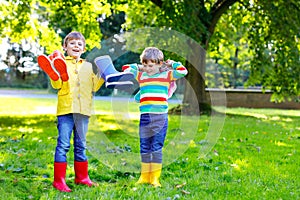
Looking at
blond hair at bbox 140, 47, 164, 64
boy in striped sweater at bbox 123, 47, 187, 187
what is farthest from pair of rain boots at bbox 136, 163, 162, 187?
blond hair at bbox 140, 47, 164, 64

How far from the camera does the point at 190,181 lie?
15.6ft

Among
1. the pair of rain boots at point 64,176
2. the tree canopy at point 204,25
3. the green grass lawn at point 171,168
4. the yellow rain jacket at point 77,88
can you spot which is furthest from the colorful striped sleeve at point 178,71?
the tree canopy at point 204,25

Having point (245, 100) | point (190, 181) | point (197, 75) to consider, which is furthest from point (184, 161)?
point (245, 100)

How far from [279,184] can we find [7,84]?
41.3 metres

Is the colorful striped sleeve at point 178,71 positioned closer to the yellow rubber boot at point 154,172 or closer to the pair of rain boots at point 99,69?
the pair of rain boots at point 99,69

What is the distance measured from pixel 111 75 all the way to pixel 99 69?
21 centimetres

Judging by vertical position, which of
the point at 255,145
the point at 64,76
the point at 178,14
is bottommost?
the point at 255,145

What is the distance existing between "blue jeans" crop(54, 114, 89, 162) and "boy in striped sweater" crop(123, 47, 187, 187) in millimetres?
642

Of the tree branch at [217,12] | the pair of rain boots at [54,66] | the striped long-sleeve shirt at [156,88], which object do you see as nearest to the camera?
the pair of rain boots at [54,66]

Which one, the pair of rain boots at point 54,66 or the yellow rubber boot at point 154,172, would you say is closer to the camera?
the pair of rain boots at point 54,66

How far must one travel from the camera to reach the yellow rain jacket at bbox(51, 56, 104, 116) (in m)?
4.34

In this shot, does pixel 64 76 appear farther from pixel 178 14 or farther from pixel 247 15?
pixel 247 15

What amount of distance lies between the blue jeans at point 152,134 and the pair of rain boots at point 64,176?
2.19 feet

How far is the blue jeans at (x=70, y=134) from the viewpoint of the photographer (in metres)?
4.35
